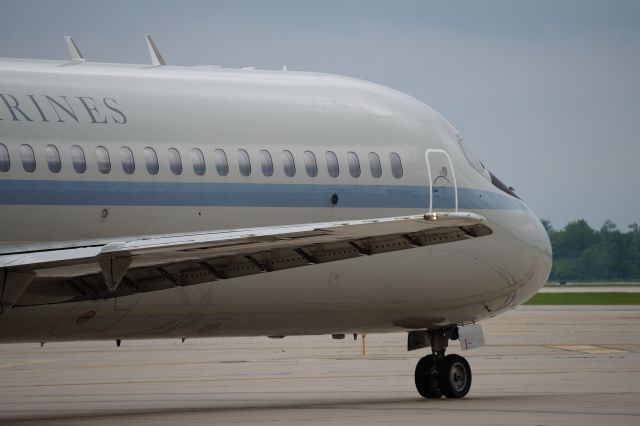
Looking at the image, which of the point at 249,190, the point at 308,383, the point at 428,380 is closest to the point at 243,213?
the point at 249,190

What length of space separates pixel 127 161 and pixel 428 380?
23.0 feet

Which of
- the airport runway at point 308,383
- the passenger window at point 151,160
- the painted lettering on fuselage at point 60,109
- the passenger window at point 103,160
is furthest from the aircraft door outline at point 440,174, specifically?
the passenger window at point 103,160

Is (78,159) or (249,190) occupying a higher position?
(78,159)

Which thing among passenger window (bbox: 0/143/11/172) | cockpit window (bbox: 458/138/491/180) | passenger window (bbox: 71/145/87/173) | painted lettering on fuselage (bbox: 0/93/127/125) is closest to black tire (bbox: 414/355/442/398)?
cockpit window (bbox: 458/138/491/180)

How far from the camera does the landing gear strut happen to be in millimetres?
25375

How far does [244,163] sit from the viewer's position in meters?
22.5

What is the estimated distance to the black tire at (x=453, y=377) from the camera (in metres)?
25.3

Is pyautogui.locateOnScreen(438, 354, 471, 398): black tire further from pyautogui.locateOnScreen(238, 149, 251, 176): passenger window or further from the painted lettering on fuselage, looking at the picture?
the painted lettering on fuselage

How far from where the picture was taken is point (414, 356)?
39156 mm

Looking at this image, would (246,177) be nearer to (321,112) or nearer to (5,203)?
(321,112)

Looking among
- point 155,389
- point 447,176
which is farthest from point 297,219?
point 155,389

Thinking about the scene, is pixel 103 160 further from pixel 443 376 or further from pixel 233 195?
pixel 443 376

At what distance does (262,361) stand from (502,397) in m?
13.2

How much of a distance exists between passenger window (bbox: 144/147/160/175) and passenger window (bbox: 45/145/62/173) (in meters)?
1.38
